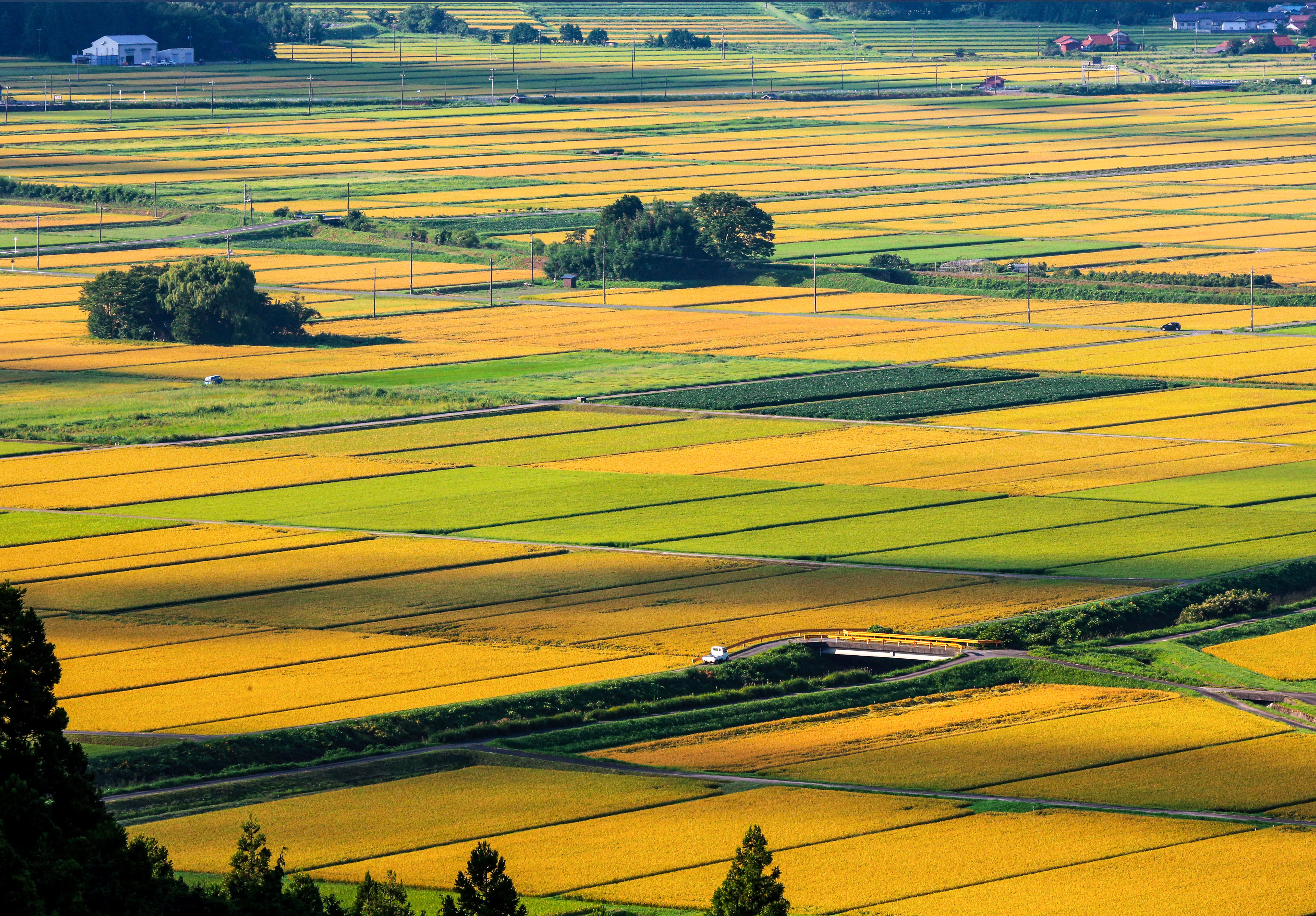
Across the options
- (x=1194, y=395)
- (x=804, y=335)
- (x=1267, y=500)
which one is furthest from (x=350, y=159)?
(x=1267, y=500)

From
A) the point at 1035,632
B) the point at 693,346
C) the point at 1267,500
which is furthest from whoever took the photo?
the point at 693,346

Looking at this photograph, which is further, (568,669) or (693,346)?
(693,346)

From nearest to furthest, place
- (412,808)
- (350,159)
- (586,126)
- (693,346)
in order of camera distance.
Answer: (412,808), (693,346), (350,159), (586,126)

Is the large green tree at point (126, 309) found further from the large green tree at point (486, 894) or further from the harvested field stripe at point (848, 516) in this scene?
the large green tree at point (486, 894)

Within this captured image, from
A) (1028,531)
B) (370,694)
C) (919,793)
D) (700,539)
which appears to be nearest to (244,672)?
(370,694)

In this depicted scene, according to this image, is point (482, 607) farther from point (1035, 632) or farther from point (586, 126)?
point (586, 126)

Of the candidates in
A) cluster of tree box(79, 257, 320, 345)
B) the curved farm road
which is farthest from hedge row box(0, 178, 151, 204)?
the curved farm road

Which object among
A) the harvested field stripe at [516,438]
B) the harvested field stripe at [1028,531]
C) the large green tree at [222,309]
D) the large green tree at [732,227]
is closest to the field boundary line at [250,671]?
the harvested field stripe at [1028,531]
